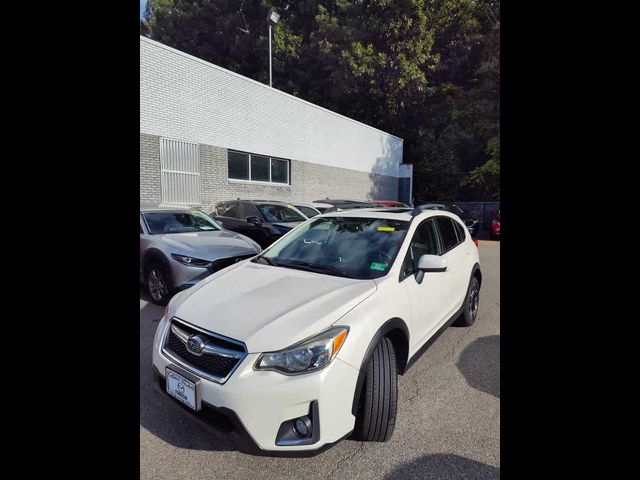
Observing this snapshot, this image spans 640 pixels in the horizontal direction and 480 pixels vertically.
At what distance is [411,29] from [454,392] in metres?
23.1

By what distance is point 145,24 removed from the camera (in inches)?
1067

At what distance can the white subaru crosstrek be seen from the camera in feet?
6.16

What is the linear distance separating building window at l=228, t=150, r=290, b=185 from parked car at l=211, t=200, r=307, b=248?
366cm

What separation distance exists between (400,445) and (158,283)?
3.89 metres

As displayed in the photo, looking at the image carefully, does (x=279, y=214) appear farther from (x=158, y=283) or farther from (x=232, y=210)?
(x=158, y=283)

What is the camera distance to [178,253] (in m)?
4.80

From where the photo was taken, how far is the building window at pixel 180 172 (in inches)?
407

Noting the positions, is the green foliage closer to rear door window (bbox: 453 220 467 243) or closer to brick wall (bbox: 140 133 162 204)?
brick wall (bbox: 140 133 162 204)

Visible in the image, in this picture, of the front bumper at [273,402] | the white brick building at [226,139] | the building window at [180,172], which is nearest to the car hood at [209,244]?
the front bumper at [273,402]

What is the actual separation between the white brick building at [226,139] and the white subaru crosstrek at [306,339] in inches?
319
